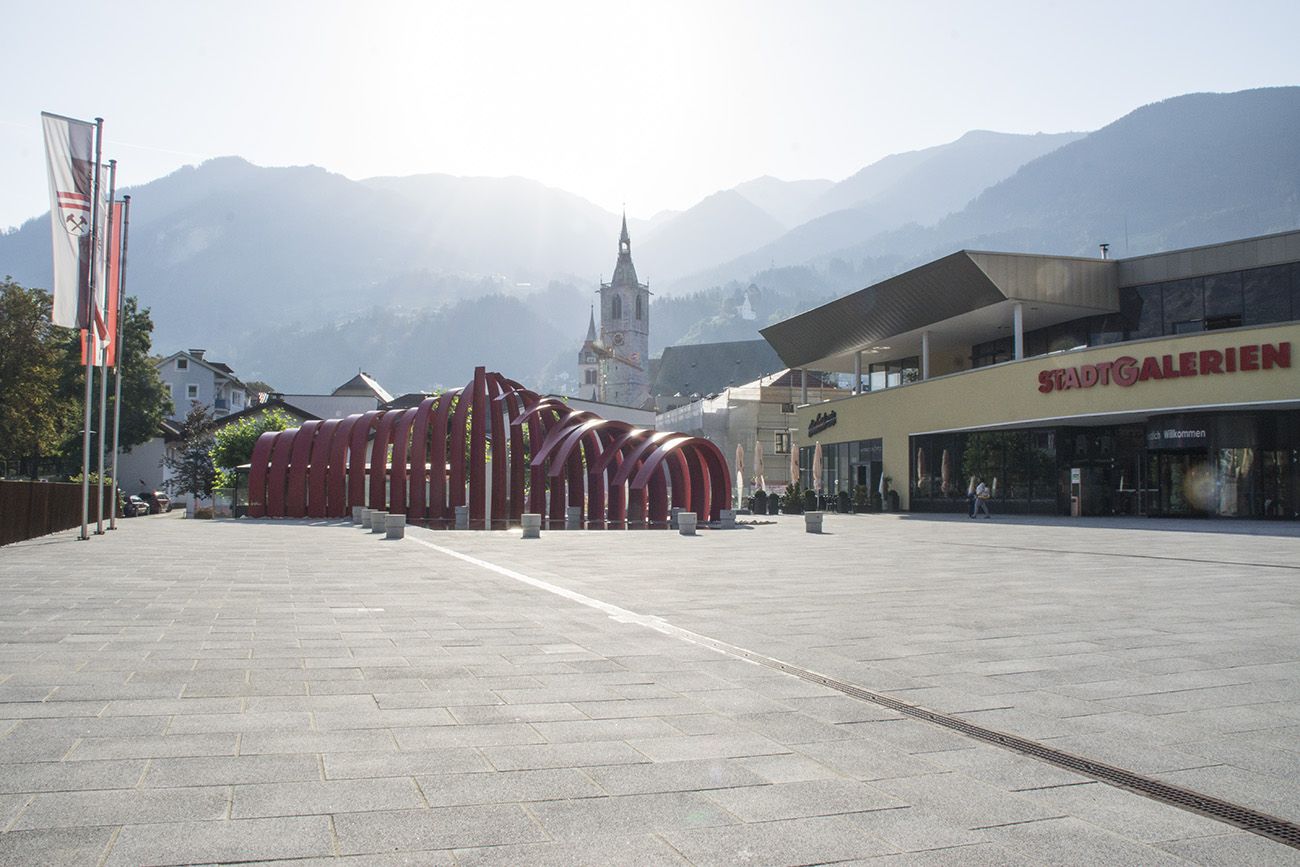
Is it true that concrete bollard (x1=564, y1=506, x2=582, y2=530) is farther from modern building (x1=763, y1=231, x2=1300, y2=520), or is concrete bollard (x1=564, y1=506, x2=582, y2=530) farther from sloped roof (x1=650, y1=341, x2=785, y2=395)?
sloped roof (x1=650, y1=341, x2=785, y2=395)

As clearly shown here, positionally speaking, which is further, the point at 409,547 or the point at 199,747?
the point at 409,547

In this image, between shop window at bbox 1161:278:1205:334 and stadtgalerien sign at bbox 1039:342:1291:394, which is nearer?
stadtgalerien sign at bbox 1039:342:1291:394

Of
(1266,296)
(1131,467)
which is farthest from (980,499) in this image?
(1266,296)

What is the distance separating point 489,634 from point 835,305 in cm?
4196

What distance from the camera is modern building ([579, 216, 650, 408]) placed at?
16125 centimetres

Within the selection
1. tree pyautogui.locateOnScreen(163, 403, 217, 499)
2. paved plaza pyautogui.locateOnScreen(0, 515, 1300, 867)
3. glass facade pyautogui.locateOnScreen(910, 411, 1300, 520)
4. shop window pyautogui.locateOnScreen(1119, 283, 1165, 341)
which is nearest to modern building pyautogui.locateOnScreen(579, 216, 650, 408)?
tree pyautogui.locateOnScreen(163, 403, 217, 499)

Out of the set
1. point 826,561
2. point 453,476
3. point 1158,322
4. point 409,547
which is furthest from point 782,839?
point 1158,322

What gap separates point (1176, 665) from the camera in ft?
24.5

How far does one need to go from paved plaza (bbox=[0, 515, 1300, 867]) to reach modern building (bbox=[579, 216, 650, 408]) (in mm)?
148563

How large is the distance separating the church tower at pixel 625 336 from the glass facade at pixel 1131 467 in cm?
11860

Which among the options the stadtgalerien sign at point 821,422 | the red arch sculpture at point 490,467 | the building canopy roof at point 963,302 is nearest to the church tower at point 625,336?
the stadtgalerien sign at point 821,422

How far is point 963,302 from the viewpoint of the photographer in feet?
130

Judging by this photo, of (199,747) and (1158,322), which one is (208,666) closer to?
(199,747)

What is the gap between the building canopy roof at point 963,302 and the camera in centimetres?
3712
